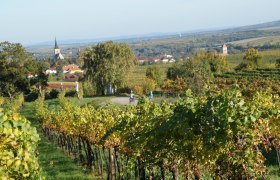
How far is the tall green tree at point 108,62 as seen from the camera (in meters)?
58.4

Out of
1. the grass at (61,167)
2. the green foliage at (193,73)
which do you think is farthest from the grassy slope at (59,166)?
the green foliage at (193,73)

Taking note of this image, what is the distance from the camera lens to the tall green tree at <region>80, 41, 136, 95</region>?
5841cm

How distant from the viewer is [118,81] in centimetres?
6053

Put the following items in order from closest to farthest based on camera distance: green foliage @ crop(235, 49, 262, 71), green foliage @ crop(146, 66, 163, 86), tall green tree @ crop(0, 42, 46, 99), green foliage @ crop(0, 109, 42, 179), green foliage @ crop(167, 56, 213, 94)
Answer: green foliage @ crop(0, 109, 42, 179) → green foliage @ crop(167, 56, 213, 94) → tall green tree @ crop(0, 42, 46, 99) → green foliage @ crop(146, 66, 163, 86) → green foliage @ crop(235, 49, 262, 71)

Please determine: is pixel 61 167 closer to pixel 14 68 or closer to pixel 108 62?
pixel 108 62

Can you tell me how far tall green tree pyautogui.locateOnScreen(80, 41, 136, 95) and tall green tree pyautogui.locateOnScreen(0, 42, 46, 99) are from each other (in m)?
9.59

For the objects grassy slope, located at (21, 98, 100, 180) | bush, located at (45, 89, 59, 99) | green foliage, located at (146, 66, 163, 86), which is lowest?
bush, located at (45, 89, 59, 99)

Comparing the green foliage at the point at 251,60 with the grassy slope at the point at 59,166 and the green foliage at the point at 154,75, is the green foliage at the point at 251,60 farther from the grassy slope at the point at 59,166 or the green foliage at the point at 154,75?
the grassy slope at the point at 59,166

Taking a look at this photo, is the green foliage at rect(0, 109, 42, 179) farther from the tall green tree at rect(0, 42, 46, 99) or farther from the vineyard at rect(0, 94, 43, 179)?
the tall green tree at rect(0, 42, 46, 99)

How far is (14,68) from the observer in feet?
201

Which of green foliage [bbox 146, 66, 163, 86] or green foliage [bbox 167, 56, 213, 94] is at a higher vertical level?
green foliage [bbox 167, 56, 213, 94]

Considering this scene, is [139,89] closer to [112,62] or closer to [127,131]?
[112,62]

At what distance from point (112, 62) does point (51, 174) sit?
40.4m

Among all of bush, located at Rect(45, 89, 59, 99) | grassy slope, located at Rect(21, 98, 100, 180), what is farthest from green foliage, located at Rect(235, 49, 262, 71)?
grassy slope, located at Rect(21, 98, 100, 180)
